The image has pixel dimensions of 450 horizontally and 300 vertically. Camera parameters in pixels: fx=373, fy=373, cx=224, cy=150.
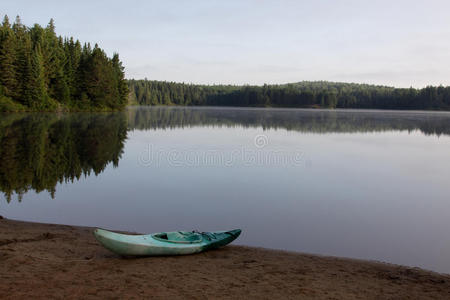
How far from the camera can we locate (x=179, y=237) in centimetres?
688

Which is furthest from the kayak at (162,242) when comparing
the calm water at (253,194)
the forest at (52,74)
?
the forest at (52,74)

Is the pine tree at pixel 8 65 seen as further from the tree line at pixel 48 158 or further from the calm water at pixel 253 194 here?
the calm water at pixel 253 194

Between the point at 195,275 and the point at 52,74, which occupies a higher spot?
the point at 52,74

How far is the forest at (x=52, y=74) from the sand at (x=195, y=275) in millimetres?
47789

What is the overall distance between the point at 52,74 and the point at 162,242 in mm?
56469

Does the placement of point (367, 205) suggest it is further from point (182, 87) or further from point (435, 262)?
point (182, 87)

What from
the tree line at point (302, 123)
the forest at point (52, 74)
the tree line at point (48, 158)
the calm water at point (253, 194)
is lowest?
the calm water at point (253, 194)

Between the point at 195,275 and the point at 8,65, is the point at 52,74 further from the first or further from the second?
the point at 195,275

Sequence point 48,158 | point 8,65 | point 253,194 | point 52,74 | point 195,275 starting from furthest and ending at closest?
point 52,74, point 8,65, point 48,158, point 253,194, point 195,275

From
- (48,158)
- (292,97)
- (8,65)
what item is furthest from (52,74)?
(292,97)

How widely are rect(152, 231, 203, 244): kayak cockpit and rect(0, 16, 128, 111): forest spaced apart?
48237 mm

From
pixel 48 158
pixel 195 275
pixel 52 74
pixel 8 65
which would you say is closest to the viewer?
pixel 195 275

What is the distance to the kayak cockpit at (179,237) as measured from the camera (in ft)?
22.1

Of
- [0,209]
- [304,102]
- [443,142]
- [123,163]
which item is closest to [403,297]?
[0,209]
